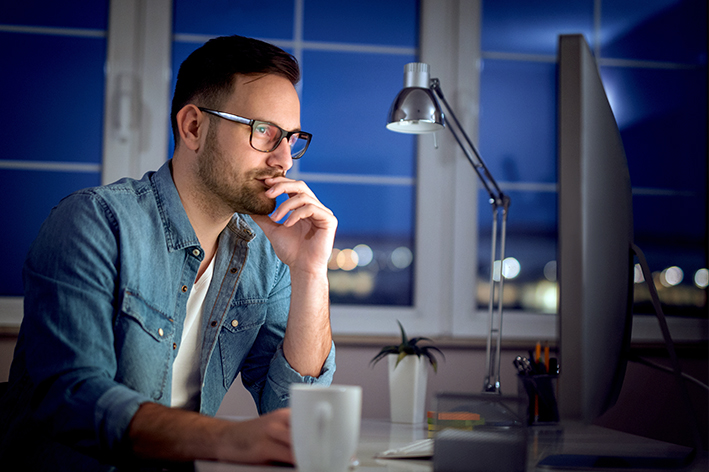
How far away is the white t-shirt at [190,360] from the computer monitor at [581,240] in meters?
0.80

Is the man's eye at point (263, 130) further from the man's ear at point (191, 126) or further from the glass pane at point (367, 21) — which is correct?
the glass pane at point (367, 21)

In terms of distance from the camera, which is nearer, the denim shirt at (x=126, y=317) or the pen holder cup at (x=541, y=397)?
the denim shirt at (x=126, y=317)

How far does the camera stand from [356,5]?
7.61 ft

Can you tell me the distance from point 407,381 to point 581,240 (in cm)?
98

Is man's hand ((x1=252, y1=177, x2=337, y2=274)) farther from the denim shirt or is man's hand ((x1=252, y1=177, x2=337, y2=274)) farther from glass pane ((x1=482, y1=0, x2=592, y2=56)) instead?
glass pane ((x1=482, y1=0, x2=592, y2=56))

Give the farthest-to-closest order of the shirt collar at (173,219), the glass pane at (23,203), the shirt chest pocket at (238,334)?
the glass pane at (23,203), the shirt chest pocket at (238,334), the shirt collar at (173,219)

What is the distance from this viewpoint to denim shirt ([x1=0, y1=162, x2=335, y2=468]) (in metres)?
0.82

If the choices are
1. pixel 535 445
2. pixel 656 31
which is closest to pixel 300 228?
pixel 535 445

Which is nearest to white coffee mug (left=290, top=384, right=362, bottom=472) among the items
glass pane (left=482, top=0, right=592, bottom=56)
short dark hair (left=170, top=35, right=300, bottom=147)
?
short dark hair (left=170, top=35, right=300, bottom=147)

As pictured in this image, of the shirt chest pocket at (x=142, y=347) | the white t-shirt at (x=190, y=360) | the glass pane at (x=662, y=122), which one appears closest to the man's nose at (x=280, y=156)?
the white t-shirt at (x=190, y=360)

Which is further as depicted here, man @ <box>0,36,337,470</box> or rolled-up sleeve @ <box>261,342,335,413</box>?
rolled-up sleeve @ <box>261,342,335,413</box>

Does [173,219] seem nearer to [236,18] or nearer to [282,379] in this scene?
[282,379]

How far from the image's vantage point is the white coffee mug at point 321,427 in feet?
1.97

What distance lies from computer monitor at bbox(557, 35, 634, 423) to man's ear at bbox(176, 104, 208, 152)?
2.73ft
